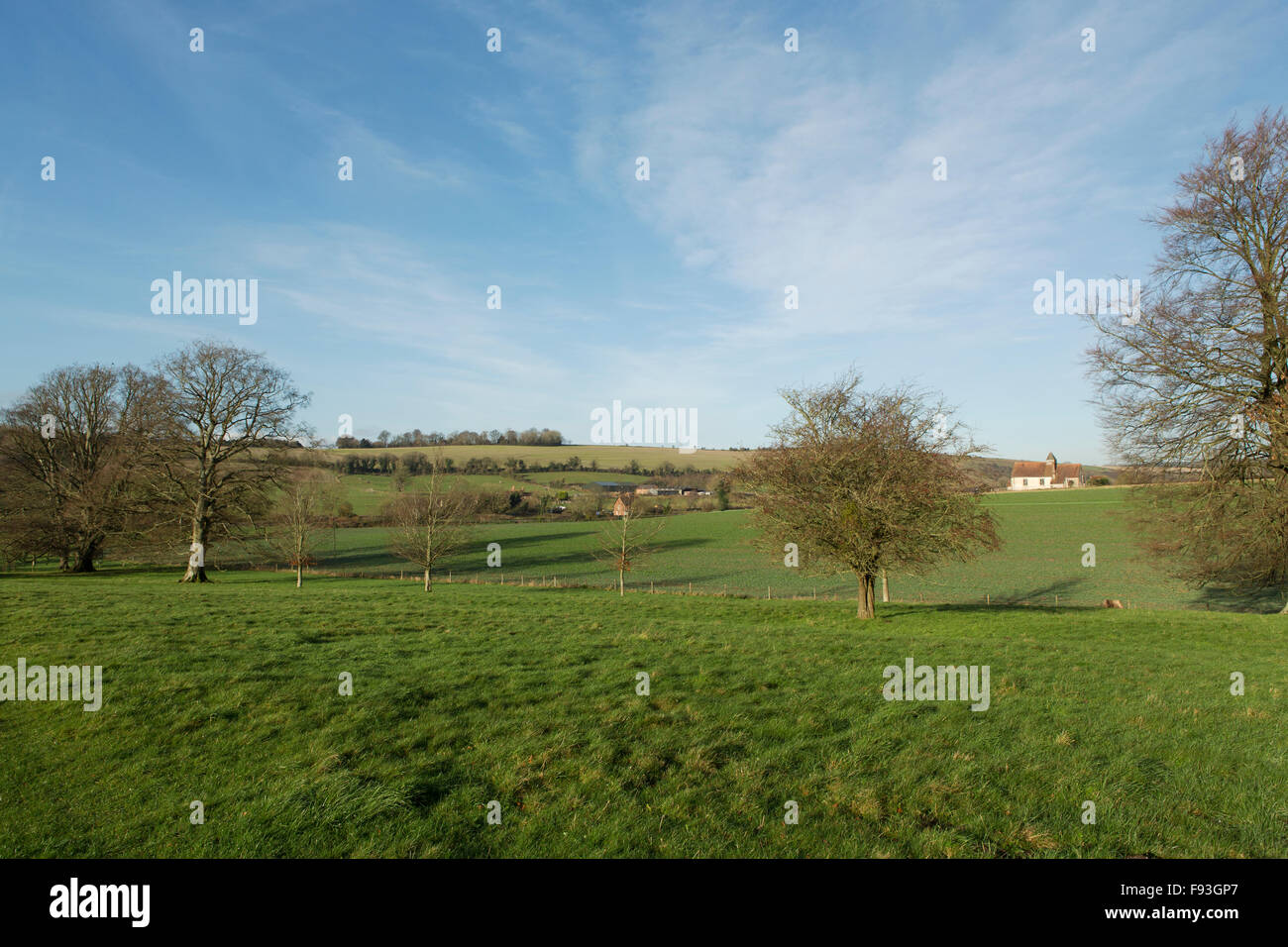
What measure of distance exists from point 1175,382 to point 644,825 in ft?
76.5

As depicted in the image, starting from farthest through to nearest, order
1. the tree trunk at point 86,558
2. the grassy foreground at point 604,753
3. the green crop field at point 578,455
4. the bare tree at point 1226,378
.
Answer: the green crop field at point 578,455, the tree trunk at point 86,558, the bare tree at point 1226,378, the grassy foreground at point 604,753

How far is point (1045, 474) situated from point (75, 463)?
117232 mm

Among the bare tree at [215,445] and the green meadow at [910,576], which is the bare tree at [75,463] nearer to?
the bare tree at [215,445]

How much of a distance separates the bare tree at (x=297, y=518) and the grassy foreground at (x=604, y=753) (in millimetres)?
19867

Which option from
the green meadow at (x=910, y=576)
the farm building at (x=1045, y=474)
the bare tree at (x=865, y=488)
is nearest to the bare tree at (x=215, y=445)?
the green meadow at (x=910, y=576)

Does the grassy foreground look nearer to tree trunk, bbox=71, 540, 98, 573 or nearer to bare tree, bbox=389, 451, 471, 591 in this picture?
bare tree, bbox=389, 451, 471, 591

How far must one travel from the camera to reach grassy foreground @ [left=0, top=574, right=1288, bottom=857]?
4.72 metres

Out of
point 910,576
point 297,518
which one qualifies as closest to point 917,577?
point 910,576

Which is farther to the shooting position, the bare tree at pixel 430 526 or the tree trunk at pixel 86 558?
the tree trunk at pixel 86 558

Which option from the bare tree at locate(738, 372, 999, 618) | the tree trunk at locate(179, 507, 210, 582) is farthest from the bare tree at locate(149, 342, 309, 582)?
the bare tree at locate(738, 372, 999, 618)

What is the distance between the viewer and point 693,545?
5859 cm

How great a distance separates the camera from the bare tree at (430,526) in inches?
1250

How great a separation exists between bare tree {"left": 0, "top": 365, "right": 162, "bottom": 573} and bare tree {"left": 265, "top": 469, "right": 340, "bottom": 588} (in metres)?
6.51
